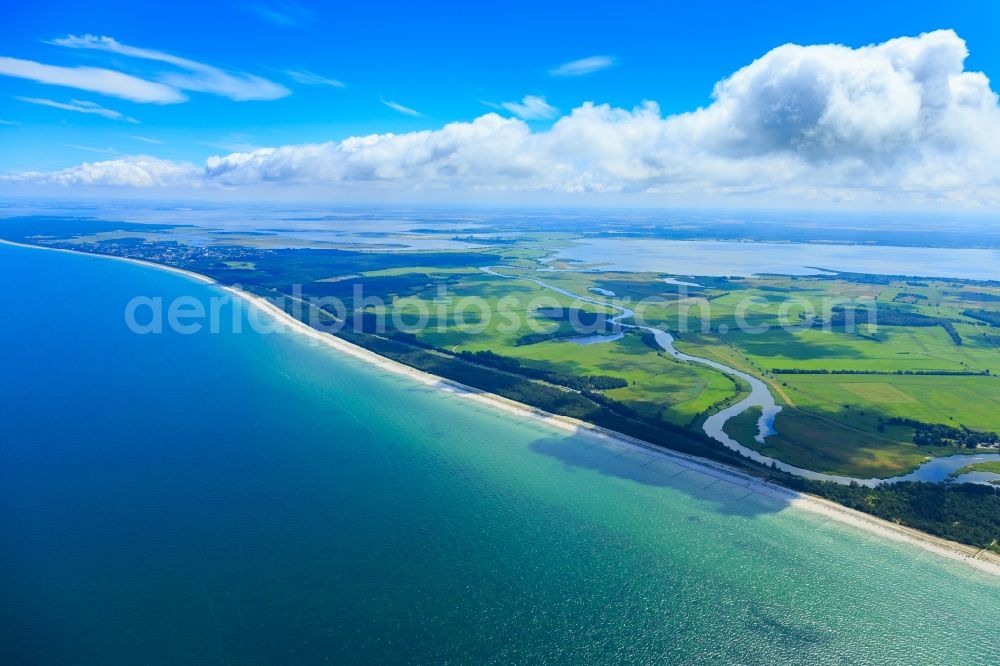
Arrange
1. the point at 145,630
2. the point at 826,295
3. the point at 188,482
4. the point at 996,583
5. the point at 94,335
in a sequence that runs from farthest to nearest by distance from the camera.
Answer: the point at 826,295
the point at 94,335
the point at 188,482
the point at 996,583
the point at 145,630

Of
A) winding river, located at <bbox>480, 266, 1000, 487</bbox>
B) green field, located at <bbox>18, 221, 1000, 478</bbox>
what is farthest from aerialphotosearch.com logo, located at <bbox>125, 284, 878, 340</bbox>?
winding river, located at <bbox>480, 266, 1000, 487</bbox>

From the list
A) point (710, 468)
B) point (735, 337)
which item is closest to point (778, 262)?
point (735, 337)

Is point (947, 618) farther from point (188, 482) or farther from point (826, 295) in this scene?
point (826, 295)

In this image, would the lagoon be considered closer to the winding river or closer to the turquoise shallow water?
the winding river

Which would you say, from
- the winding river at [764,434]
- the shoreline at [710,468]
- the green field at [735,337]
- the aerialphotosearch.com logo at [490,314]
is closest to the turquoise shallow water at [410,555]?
the shoreline at [710,468]

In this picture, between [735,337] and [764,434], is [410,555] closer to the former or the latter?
[764,434]

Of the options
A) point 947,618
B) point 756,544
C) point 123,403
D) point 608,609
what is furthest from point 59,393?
point 947,618
